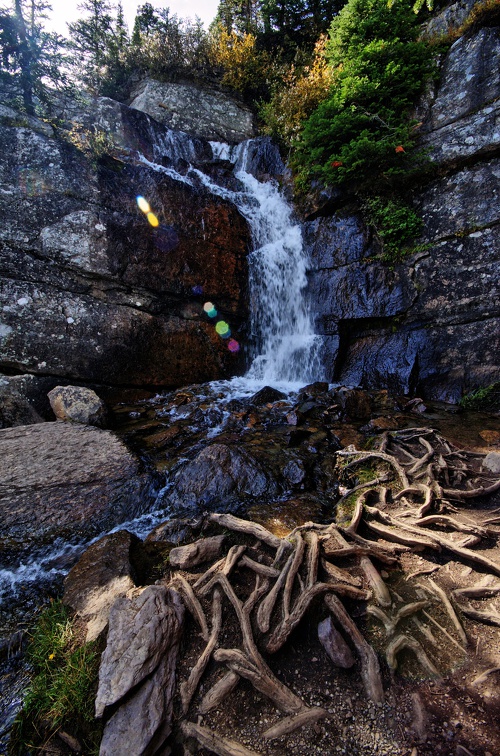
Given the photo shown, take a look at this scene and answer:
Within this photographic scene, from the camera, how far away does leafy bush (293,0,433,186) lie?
24.5 ft

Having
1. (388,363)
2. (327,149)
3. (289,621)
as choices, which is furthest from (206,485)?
(327,149)

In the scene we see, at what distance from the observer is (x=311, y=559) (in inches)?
89.7

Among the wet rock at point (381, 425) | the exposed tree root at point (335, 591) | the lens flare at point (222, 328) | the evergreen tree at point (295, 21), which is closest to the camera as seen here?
the exposed tree root at point (335, 591)

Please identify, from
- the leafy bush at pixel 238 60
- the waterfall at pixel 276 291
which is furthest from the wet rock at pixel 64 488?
the leafy bush at pixel 238 60

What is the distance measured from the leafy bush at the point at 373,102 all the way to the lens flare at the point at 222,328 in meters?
4.84

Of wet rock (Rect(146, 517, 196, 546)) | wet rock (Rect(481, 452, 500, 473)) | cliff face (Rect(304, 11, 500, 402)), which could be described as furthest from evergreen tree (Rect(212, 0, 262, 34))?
wet rock (Rect(146, 517, 196, 546))

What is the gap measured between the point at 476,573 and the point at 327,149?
9804 millimetres

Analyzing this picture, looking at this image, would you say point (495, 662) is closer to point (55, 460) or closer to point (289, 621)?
point (289, 621)

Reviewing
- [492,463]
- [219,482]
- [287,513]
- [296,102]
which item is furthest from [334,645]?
[296,102]

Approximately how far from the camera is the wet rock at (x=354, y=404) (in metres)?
6.28

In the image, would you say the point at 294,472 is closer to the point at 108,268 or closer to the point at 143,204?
the point at 108,268

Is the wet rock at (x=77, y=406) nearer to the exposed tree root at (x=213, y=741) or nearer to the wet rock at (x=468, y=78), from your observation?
the exposed tree root at (x=213, y=741)

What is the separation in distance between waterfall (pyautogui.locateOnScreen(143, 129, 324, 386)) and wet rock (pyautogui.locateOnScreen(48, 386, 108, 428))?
4510 millimetres

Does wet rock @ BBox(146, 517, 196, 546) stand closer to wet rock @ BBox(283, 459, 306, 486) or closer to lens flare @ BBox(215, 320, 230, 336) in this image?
wet rock @ BBox(283, 459, 306, 486)
